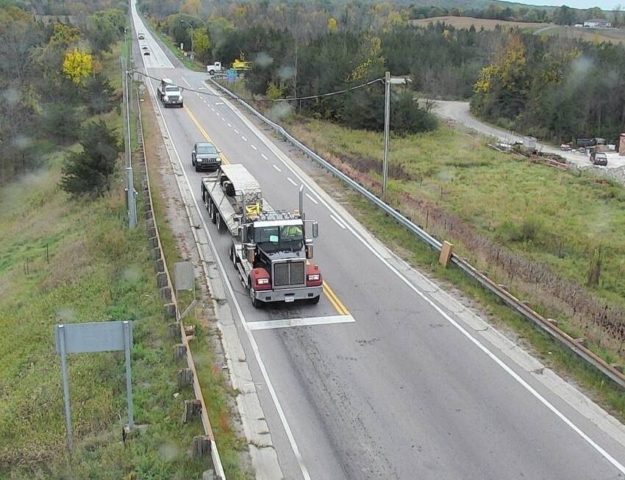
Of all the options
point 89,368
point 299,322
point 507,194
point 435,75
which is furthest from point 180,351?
point 435,75

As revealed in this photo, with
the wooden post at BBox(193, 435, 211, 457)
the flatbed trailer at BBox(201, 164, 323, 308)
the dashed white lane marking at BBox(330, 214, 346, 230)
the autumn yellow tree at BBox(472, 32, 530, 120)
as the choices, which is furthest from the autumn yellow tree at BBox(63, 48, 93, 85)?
the wooden post at BBox(193, 435, 211, 457)

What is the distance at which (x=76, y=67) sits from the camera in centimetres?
7400

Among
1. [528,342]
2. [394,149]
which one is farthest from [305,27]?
[528,342]

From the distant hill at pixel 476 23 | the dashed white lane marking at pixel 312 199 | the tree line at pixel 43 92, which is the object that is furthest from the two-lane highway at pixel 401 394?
the distant hill at pixel 476 23

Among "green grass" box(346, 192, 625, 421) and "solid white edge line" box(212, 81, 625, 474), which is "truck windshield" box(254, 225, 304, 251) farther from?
"green grass" box(346, 192, 625, 421)

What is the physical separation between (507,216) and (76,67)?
53.6 metres

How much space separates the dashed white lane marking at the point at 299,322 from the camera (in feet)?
58.2

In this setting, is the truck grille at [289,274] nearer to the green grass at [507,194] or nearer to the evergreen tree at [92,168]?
the green grass at [507,194]

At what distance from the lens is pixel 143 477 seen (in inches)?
450

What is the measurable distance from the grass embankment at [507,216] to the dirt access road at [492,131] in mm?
9666

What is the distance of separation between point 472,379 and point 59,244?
20.5 meters

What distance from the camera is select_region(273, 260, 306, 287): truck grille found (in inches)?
717

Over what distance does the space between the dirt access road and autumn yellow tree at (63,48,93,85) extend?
39887mm

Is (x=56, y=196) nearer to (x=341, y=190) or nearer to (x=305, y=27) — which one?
(x=341, y=190)
